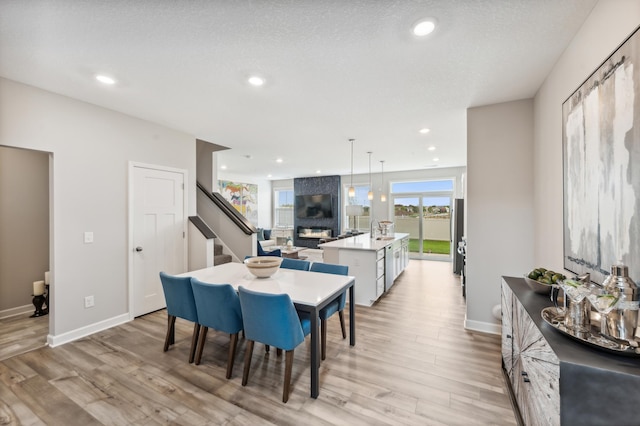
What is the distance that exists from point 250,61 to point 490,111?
8.92 feet

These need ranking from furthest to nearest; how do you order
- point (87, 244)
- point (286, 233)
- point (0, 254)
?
point (286, 233) → point (0, 254) → point (87, 244)

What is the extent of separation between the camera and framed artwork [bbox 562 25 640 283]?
3.98 ft

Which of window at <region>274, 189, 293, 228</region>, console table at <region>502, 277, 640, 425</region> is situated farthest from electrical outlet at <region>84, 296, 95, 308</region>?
window at <region>274, 189, 293, 228</region>

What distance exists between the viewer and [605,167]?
1438 millimetres

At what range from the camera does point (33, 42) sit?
6.32ft

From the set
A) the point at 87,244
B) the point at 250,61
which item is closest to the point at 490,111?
the point at 250,61

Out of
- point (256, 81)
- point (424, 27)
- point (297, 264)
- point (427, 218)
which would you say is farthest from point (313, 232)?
point (424, 27)

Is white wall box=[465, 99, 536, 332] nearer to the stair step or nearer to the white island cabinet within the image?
the white island cabinet

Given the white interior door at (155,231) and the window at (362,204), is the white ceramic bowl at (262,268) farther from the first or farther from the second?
the window at (362,204)

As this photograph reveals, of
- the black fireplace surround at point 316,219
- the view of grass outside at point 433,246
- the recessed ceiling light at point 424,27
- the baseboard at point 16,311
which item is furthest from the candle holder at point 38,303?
Result: the view of grass outside at point 433,246

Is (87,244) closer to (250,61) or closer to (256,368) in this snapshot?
(256,368)

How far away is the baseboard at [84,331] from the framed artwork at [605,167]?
179 inches

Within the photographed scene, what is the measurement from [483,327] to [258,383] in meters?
2.58

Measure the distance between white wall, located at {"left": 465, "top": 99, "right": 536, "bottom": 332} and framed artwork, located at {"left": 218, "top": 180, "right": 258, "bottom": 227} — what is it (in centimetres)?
768
